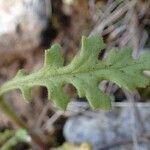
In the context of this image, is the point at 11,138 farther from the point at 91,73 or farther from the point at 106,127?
the point at 91,73

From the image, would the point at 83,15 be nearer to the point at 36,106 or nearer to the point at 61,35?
the point at 61,35

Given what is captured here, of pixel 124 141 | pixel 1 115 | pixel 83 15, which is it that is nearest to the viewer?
pixel 124 141

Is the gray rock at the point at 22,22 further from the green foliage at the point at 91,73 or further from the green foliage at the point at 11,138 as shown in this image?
the green foliage at the point at 91,73

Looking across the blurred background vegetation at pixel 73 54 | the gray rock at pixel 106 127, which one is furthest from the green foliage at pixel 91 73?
the gray rock at pixel 106 127

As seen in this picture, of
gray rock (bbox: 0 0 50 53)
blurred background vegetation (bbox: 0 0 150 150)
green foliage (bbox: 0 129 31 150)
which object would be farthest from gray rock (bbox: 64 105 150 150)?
gray rock (bbox: 0 0 50 53)

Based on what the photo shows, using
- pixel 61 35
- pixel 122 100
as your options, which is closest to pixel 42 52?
pixel 61 35
